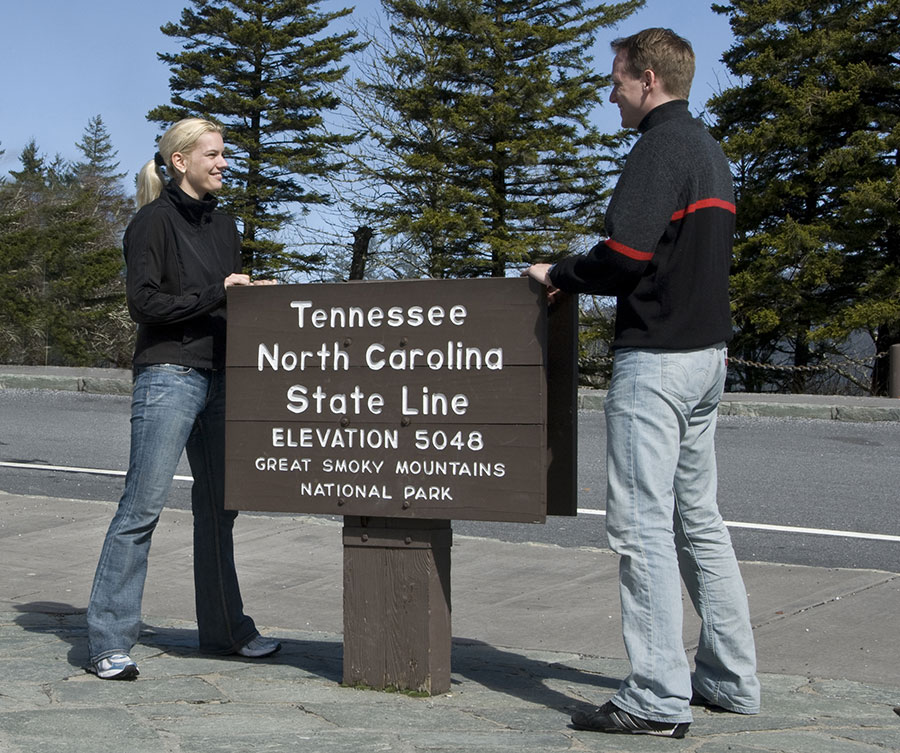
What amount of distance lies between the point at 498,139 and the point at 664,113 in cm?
3041

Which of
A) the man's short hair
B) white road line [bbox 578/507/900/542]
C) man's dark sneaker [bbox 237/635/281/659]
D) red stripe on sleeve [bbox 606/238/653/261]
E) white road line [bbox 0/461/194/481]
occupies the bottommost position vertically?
man's dark sneaker [bbox 237/635/281/659]

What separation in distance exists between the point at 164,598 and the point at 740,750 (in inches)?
126

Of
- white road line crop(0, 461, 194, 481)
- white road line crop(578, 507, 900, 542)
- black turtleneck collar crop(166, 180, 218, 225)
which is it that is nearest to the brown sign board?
black turtleneck collar crop(166, 180, 218, 225)

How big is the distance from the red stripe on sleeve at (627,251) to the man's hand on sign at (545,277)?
27 cm

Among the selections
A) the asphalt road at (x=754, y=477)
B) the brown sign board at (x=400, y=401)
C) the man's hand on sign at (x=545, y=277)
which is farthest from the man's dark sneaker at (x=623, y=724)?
the asphalt road at (x=754, y=477)

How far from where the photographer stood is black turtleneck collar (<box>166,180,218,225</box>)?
4.13 m

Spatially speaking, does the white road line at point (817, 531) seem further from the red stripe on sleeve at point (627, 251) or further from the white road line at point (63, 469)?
the red stripe on sleeve at point (627, 251)

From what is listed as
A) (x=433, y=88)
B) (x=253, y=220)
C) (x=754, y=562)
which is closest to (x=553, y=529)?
(x=754, y=562)

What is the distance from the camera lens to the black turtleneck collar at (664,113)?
3455 millimetres

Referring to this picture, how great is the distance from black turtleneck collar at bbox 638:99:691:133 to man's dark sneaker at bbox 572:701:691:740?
165cm

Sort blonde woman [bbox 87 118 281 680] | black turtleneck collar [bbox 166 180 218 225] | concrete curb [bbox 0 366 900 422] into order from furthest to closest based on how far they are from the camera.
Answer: concrete curb [bbox 0 366 900 422] < black turtleneck collar [bbox 166 180 218 225] < blonde woman [bbox 87 118 281 680]

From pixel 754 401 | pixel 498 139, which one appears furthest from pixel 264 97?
pixel 754 401

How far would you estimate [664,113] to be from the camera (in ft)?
11.4

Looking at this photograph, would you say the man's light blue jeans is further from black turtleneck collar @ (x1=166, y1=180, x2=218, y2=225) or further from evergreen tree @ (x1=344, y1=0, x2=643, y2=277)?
evergreen tree @ (x1=344, y1=0, x2=643, y2=277)
